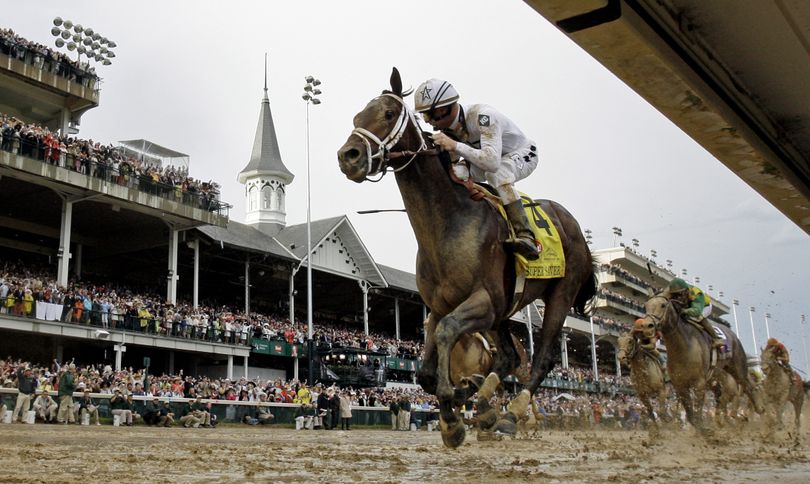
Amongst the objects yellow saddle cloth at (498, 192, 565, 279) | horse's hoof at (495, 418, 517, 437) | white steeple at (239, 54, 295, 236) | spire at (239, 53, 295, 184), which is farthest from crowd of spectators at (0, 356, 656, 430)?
spire at (239, 53, 295, 184)

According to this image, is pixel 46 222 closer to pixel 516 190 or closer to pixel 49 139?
pixel 49 139

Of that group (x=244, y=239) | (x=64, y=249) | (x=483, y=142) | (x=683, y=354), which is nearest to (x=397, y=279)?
(x=244, y=239)

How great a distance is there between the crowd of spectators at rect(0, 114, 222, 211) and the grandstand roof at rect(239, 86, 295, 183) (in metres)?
28.7

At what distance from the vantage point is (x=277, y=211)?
2474 inches

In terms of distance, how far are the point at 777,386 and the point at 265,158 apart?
55209 mm

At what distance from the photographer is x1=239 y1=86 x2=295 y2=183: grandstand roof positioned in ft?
214

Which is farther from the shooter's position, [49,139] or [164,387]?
[49,139]

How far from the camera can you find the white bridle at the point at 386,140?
6.22m

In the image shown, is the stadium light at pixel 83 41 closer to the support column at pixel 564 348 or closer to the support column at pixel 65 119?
the support column at pixel 65 119

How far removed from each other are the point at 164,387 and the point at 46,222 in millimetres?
15847

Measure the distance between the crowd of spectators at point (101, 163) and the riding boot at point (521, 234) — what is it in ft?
83.9

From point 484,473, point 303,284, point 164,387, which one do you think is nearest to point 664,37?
point 484,473

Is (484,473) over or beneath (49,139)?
beneath

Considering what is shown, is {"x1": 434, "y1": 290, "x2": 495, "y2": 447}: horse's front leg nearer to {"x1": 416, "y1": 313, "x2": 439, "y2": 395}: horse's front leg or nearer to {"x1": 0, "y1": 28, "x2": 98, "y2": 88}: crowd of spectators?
{"x1": 416, "y1": 313, "x2": 439, "y2": 395}: horse's front leg
